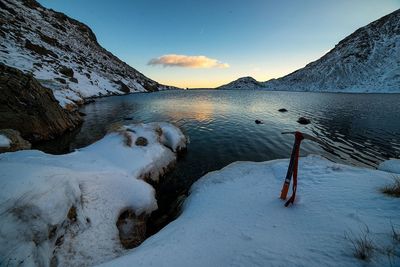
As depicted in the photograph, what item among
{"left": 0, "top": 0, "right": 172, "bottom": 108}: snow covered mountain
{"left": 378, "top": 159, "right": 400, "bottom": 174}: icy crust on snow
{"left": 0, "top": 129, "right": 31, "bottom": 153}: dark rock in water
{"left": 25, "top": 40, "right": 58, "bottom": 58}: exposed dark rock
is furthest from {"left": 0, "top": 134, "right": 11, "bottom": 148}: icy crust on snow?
{"left": 25, "top": 40, "right": 58, "bottom": 58}: exposed dark rock

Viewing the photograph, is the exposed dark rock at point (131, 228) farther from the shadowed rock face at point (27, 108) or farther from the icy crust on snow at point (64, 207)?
the shadowed rock face at point (27, 108)

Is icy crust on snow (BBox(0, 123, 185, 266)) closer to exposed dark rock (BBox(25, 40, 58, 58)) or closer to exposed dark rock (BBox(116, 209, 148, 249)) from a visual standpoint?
exposed dark rock (BBox(116, 209, 148, 249))

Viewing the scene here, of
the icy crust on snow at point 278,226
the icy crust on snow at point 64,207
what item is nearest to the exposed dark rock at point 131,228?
the icy crust on snow at point 64,207

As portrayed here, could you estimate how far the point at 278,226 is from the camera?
5555mm

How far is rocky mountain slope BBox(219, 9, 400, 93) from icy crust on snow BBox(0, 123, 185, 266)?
141 metres

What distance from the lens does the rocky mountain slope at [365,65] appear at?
114 metres

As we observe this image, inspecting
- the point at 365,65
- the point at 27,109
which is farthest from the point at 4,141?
the point at 365,65

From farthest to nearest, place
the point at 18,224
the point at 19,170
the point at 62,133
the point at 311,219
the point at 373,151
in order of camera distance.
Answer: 1. the point at 62,133
2. the point at 373,151
3. the point at 19,170
4. the point at 311,219
5. the point at 18,224

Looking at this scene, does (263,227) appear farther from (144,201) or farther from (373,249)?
(144,201)

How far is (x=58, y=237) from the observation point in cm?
576

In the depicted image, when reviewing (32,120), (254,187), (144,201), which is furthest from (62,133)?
(254,187)

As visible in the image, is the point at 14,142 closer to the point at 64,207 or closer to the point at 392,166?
the point at 64,207

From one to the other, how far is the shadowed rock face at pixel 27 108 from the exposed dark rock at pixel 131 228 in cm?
1579

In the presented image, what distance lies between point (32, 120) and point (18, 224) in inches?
705
